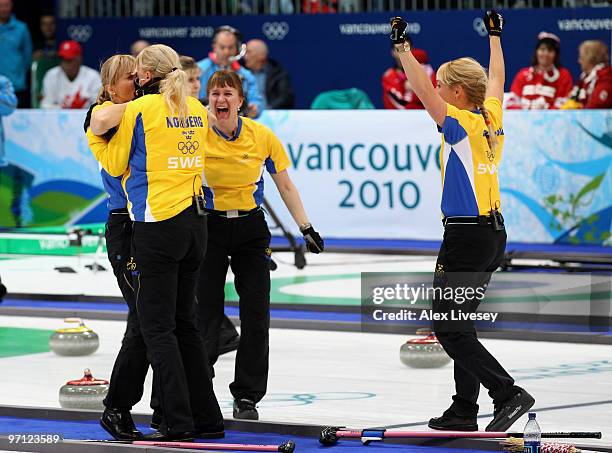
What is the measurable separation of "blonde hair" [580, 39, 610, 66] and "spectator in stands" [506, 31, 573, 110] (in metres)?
0.44

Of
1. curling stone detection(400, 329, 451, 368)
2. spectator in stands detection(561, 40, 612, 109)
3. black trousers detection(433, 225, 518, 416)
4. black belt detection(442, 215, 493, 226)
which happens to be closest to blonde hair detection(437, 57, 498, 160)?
black belt detection(442, 215, 493, 226)

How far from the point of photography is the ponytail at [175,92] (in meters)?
7.52

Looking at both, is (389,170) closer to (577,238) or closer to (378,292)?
(577,238)

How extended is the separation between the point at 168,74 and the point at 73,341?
3.61 metres

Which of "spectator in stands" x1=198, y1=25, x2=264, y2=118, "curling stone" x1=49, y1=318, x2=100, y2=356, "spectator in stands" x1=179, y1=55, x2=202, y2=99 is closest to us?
"spectator in stands" x1=179, y1=55, x2=202, y2=99

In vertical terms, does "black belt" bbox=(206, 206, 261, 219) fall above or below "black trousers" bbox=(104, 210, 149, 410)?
above

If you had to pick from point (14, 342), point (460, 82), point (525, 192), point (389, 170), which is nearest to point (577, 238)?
point (525, 192)

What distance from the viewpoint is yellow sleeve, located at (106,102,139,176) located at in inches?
293

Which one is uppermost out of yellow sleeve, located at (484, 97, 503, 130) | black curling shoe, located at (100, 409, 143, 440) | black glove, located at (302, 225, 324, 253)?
yellow sleeve, located at (484, 97, 503, 130)

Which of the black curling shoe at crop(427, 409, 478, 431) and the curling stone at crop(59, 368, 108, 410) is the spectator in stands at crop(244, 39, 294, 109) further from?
the black curling shoe at crop(427, 409, 478, 431)

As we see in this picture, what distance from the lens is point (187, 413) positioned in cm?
761

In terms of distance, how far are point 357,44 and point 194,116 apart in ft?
43.3

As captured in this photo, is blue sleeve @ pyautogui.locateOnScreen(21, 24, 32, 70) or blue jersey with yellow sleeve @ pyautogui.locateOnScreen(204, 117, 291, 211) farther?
blue sleeve @ pyautogui.locateOnScreen(21, 24, 32, 70)

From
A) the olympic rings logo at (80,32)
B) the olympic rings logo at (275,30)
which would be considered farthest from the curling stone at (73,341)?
the olympic rings logo at (80,32)
